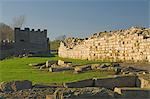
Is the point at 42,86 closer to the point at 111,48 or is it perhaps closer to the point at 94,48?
the point at 111,48

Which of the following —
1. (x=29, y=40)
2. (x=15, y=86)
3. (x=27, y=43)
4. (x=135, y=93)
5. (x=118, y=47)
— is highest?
(x=29, y=40)

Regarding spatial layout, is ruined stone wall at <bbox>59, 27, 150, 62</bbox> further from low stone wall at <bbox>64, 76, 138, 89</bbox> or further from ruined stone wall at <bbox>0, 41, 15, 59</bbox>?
ruined stone wall at <bbox>0, 41, 15, 59</bbox>

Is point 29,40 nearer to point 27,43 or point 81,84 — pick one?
point 27,43

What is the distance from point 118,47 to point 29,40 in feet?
86.0

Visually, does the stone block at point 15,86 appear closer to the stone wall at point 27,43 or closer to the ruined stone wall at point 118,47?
the ruined stone wall at point 118,47

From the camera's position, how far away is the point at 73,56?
33.7 m

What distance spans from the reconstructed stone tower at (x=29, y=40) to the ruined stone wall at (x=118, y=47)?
1711 centimetres

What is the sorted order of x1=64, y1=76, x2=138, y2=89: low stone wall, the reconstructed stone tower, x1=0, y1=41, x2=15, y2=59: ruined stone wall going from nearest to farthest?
1. x1=64, y1=76, x2=138, y2=89: low stone wall
2. x1=0, y1=41, x2=15, y2=59: ruined stone wall
3. the reconstructed stone tower

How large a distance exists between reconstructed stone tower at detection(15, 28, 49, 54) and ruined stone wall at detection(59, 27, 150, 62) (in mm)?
17107

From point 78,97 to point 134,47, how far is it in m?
12.8

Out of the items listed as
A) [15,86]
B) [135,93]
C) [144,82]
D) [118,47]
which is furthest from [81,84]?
[118,47]

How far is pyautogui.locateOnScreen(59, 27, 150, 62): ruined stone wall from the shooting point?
2259 cm

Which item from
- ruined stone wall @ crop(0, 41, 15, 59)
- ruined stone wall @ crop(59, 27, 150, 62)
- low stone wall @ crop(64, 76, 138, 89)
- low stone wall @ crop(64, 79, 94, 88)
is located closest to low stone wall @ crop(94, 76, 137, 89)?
low stone wall @ crop(64, 76, 138, 89)

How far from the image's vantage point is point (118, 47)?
1014 inches
